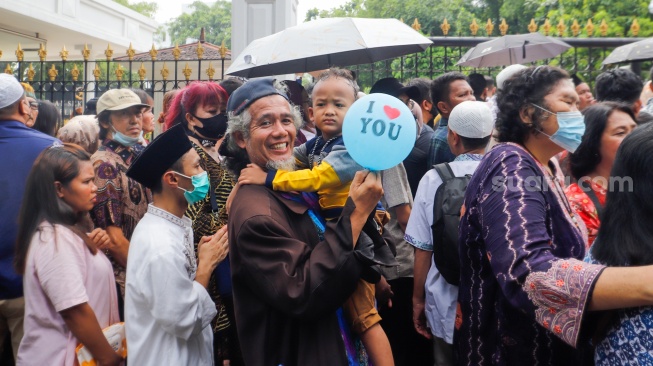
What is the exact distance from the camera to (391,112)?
248 centimetres

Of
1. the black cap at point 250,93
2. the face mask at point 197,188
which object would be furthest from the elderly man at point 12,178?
the black cap at point 250,93

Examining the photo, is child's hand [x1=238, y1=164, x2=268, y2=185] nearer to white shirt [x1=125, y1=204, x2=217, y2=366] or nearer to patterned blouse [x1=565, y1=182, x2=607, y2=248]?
white shirt [x1=125, y1=204, x2=217, y2=366]

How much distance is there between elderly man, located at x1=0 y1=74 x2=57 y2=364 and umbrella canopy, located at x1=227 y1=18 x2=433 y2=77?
1.57 metres

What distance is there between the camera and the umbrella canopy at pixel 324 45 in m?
4.64

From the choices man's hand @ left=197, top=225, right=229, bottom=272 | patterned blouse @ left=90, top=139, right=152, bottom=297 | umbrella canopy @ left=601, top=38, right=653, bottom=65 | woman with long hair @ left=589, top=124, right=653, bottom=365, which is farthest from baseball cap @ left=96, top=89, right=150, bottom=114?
umbrella canopy @ left=601, top=38, right=653, bottom=65

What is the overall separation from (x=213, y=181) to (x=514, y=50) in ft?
15.7

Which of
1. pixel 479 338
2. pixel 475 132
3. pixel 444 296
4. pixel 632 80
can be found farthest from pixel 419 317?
pixel 632 80

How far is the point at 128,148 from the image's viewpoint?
4809 millimetres

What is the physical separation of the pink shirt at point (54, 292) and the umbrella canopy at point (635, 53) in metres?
5.94

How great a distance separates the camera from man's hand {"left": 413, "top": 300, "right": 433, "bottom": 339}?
4.32 meters

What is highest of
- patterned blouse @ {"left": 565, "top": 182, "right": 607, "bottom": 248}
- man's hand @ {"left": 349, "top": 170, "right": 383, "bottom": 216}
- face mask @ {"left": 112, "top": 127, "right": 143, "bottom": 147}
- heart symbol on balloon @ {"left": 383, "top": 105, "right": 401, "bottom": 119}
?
face mask @ {"left": 112, "top": 127, "right": 143, "bottom": 147}

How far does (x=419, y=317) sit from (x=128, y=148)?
2.43m

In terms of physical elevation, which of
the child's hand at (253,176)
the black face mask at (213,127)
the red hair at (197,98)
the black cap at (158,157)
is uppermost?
the red hair at (197,98)

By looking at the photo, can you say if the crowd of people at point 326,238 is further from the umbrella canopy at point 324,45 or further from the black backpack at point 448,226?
the umbrella canopy at point 324,45
